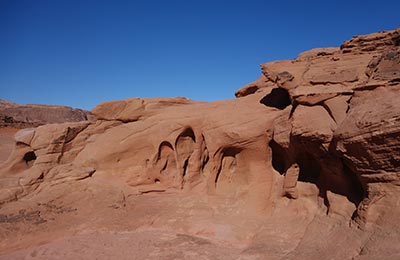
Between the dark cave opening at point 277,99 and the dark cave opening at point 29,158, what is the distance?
6921 millimetres

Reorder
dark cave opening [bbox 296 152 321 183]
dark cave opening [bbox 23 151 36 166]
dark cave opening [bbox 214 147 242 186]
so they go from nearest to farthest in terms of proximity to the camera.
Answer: dark cave opening [bbox 296 152 321 183], dark cave opening [bbox 214 147 242 186], dark cave opening [bbox 23 151 36 166]

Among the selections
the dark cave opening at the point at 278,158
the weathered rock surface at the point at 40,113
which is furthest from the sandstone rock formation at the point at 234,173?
the weathered rock surface at the point at 40,113

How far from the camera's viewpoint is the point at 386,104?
5.12 m

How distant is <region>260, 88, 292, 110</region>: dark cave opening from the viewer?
8.47m

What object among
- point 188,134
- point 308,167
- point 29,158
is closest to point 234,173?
point 188,134

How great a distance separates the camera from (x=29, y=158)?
9633 mm

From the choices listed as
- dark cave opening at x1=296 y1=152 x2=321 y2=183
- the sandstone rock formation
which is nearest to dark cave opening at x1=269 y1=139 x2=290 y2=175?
the sandstone rock formation

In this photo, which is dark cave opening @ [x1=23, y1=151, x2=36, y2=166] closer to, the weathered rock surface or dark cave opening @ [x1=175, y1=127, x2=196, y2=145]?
dark cave opening @ [x1=175, y1=127, x2=196, y2=145]

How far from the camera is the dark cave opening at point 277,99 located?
8.47 metres

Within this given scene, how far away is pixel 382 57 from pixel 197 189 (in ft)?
17.0

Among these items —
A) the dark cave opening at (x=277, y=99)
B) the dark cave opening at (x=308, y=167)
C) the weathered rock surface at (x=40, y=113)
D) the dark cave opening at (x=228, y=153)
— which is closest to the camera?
the dark cave opening at (x=308, y=167)

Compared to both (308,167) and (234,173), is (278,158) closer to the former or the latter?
(308,167)

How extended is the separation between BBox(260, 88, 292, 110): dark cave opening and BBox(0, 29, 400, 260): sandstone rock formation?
1.5 inches

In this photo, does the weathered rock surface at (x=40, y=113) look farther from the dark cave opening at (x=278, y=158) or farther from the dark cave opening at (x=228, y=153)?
the dark cave opening at (x=278, y=158)
